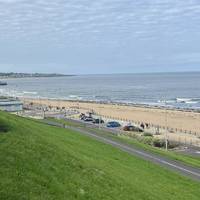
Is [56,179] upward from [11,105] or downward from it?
upward

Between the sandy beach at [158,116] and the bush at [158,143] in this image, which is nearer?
the bush at [158,143]

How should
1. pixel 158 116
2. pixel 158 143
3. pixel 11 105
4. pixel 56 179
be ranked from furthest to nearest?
pixel 158 116 < pixel 11 105 < pixel 158 143 < pixel 56 179

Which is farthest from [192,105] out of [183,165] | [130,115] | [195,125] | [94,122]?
[183,165]

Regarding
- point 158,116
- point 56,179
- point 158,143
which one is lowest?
point 158,116

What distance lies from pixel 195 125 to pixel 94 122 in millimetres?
19238

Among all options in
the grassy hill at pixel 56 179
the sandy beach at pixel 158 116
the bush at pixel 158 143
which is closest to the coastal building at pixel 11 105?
the sandy beach at pixel 158 116

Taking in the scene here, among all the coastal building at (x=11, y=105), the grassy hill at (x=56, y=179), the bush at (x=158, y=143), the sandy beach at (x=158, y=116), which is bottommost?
the sandy beach at (x=158, y=116)

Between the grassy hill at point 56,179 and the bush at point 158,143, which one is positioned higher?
the grassy hill at point 56,179

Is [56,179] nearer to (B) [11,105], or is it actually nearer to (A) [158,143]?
(A) [158,143]

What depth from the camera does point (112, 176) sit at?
639 inches

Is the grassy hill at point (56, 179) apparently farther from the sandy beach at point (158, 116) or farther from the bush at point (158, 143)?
the sandy beach at point (158, 116)

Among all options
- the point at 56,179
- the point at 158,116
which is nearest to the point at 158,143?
the point at 56,179

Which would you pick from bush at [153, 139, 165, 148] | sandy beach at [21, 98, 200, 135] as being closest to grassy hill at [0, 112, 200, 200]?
bush at [153, 139, 165, 148]

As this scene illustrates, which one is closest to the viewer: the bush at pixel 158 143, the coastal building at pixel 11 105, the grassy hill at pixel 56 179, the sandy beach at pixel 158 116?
the grassy hill at pixel 56 179
